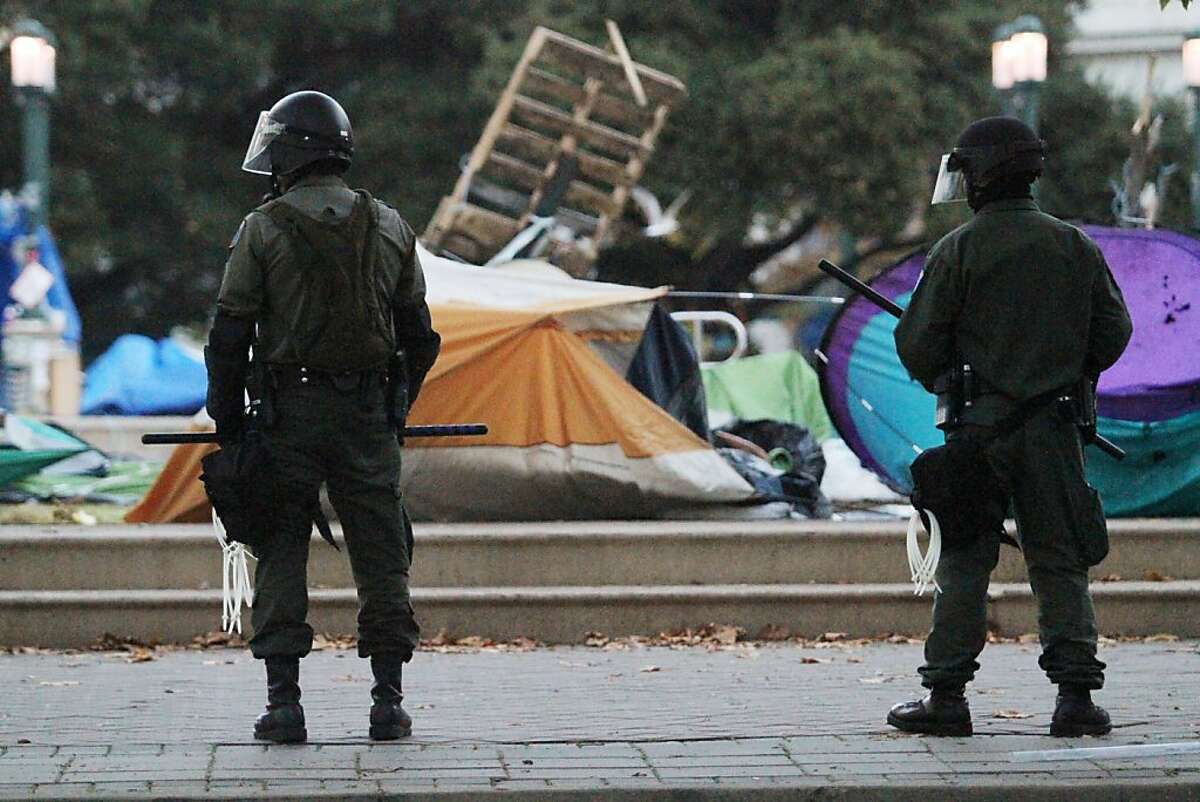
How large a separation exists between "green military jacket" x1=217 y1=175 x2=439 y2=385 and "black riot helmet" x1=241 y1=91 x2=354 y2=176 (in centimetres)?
8

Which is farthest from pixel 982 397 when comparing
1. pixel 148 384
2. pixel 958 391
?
pixel 148 384

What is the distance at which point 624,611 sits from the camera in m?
9.50

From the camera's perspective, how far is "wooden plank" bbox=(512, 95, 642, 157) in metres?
18.5

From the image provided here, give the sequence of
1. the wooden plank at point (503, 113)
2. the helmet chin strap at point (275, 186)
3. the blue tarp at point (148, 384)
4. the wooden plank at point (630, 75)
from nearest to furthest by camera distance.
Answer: the helmet chin strap at point (275, 186)
the wooden plank at point (503, 113)
the wooden plank at point (630, 75)
the blue tarp at point (148, 384)

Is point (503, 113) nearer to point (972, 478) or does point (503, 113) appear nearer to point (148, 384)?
point (148, 384)

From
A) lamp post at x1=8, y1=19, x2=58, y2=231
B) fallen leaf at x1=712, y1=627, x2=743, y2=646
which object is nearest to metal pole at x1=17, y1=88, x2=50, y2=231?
lamp post at x1=8, y1=19, x2=58, y2=231

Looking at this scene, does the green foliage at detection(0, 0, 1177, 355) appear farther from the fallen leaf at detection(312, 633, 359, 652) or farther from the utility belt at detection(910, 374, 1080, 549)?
the utility belt at detection(910, 374, 1080, 549)

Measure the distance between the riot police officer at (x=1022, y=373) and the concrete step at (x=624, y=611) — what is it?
3.01m

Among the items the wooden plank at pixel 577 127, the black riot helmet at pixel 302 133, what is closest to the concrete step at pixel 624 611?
the black riot helmet at pixel 302 133

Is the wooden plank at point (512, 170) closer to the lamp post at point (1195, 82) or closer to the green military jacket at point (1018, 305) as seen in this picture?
the lamp post at point (1195, 82)

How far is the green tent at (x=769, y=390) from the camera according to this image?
15344mm

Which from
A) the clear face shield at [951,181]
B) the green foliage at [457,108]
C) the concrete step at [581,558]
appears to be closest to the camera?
the clear face shield at [951,181]

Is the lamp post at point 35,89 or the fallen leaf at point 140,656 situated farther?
the lamp post at point 35,89

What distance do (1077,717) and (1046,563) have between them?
0.46m
